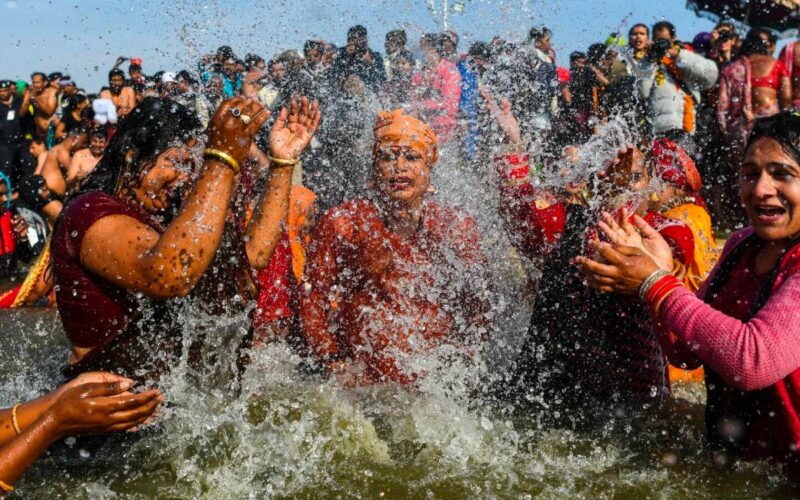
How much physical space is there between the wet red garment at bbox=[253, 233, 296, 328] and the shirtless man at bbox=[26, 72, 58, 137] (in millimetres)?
9556

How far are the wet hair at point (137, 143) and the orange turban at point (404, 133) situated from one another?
153 cm

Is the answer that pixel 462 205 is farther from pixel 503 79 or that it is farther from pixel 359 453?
pixel 503 79

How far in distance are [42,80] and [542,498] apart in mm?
12695

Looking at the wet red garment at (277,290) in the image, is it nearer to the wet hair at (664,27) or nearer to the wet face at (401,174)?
the wet face at (401,174)

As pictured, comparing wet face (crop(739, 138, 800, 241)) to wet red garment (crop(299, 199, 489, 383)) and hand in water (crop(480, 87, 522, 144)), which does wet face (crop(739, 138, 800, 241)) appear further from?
hand in water (crop(480, 87, 522, 144))

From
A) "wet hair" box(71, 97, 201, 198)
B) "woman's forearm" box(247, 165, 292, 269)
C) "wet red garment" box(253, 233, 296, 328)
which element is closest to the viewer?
"wet hair" box(71, 97, 201, 198)

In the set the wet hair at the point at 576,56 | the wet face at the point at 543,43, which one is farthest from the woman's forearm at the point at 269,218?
the wet hair at the point at 576,56

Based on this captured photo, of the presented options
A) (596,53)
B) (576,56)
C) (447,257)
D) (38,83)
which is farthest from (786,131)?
(38,83)

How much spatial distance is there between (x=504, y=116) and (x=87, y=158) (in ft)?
18.2

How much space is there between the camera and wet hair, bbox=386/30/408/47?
8914mm

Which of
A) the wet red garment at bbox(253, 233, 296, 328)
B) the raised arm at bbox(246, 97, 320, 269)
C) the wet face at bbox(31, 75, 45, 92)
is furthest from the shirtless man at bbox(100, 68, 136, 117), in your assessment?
the raised arm at bbox(246, 97, 320, 269)

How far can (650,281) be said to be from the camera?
101 inches

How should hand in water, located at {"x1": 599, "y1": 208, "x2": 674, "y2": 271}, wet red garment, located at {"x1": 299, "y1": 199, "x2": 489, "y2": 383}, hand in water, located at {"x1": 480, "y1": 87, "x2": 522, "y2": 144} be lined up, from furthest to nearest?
hand in water, located at {"x1": 480, "y1": 87, "x2": 522, "y2": 144}
wet red garment, located at {"x1": 299, "y1": 199, "x2": 489, "y2": 383}
hand in water, located at {"x1": 599, "y1": 208, "x2": 674, "y2": 271}

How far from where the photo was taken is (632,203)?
355cm
